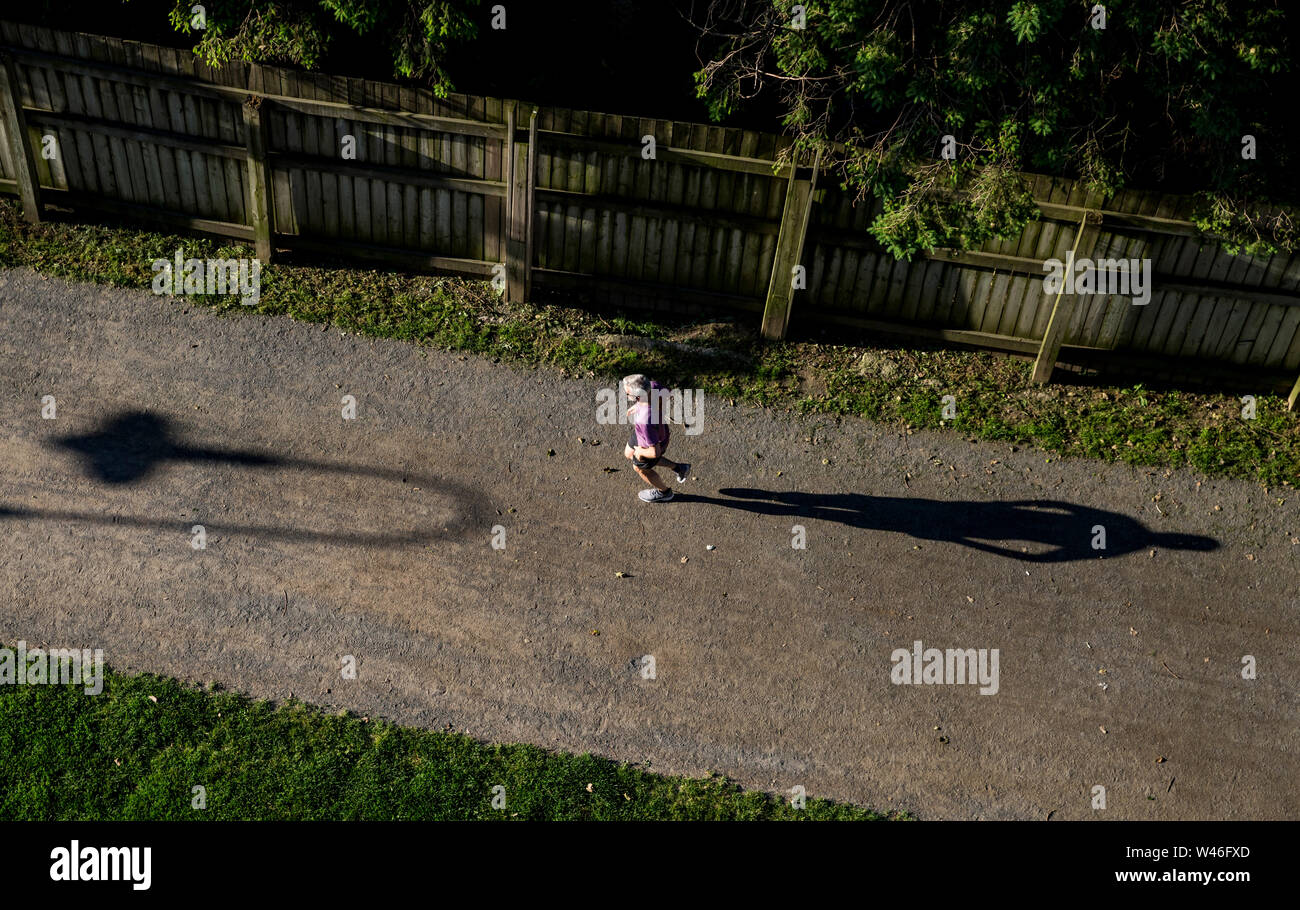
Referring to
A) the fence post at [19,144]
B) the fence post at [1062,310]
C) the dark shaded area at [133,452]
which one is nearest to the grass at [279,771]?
the dark shaded area at [133,452]

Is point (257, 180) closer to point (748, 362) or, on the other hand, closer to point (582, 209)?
point (582, 209)

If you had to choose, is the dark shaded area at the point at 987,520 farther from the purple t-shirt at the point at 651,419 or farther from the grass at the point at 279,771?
the grass at the point at 279,771

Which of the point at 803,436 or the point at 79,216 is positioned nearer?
the point at 803,436

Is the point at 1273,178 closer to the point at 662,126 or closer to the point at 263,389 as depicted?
the point at 662,126

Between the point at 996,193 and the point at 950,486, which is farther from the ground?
the point at 996,193

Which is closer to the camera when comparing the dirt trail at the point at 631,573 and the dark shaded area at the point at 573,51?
the dirt trail at the point at 631,573

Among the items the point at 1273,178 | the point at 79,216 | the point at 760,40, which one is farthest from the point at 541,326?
the point at 1273,178
